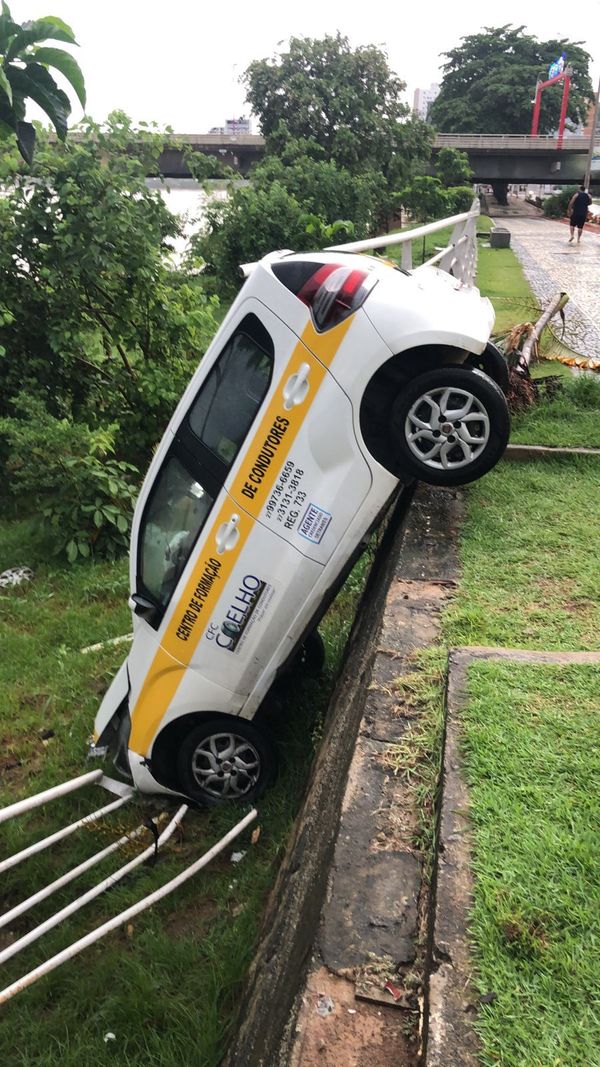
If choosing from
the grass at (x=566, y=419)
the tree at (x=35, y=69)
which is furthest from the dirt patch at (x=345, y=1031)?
the grass at (x=566, y=419)

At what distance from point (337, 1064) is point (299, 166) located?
80.0ft

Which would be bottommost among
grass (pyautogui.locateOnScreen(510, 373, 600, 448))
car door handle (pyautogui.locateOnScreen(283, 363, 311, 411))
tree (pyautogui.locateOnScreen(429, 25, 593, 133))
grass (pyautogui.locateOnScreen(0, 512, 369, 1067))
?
grass (pyautogui.locateOnScreen(0, 512, 369, 1067))

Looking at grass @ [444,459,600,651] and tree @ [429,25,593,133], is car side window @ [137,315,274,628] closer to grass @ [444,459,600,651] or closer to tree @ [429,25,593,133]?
grass @ [444,459,600,651]

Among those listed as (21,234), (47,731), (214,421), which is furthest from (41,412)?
(214,421)

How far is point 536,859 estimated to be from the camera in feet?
7.28

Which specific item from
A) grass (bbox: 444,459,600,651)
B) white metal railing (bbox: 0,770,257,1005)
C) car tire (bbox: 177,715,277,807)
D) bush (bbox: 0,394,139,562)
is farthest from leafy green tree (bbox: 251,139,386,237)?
white metal railing (bbox: 0,770,257,1005)

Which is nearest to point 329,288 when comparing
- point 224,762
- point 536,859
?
point 224,762

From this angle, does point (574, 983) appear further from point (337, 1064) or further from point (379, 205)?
point (379, 205)

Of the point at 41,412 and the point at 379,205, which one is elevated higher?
the point at 379,205

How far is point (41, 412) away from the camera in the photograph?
27.2 ft

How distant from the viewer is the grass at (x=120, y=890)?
10.4ft

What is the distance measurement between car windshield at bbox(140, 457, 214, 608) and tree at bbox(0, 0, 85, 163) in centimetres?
167

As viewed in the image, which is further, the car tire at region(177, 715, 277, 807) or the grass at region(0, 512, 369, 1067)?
the car tire at region(177, 715, 277, 807)

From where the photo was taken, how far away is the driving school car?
379cm
